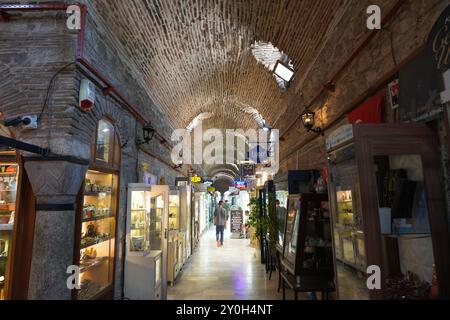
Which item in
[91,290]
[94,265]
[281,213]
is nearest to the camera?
[91,290]

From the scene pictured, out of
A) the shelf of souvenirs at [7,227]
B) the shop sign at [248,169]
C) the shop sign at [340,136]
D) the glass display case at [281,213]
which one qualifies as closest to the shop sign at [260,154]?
the shop sign at [248,169]

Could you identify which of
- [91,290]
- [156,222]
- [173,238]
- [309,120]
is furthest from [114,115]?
[173,238]

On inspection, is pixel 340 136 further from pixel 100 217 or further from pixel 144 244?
pixel 144 244

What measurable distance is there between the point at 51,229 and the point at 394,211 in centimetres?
323

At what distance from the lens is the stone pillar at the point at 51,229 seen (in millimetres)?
2785

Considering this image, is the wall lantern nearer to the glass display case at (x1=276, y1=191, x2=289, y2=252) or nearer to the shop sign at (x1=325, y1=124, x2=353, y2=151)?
the glass display case at (x1=276, y1=191, x2=289, y2=252)

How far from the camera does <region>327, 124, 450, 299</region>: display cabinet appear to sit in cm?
178

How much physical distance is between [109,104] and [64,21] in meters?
1.17

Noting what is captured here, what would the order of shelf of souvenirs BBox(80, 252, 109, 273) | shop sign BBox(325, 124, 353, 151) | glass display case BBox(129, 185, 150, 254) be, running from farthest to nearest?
1. glass display case BBox(129, 185, 150, 254)
2. shelf of souvenirs BBox(80, 252, 109, 273)
3. shop sign BBox(325, 124, 353, 151)

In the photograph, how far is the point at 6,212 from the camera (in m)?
3.05

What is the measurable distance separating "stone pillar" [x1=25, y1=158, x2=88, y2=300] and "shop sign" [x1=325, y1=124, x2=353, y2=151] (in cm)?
271

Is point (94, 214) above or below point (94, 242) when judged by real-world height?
above

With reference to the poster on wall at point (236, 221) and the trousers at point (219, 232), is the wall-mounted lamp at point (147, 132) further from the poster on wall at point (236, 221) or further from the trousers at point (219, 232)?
the poster on wall at point (236, 221)

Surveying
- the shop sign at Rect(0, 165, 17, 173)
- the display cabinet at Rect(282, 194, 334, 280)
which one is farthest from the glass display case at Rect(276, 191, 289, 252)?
the shop sign at Rect(0, 165, 17, 173)
